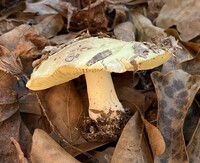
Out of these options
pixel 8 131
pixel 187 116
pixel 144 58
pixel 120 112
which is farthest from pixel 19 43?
pixel 187 116

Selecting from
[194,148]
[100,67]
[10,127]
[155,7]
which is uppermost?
[100,67]

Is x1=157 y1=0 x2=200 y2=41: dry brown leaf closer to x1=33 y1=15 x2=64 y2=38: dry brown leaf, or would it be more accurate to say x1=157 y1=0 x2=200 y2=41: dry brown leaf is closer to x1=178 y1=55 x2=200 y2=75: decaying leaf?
x1=178 y1=55 x2=200 y2=75: decaying leaf

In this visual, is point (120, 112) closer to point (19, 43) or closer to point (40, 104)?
point (40, 104)

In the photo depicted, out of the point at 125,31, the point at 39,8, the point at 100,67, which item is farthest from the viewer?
the point at 39,8

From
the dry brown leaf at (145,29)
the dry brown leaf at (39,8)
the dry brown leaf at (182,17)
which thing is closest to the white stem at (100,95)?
the dry brown leaf at (145,29)

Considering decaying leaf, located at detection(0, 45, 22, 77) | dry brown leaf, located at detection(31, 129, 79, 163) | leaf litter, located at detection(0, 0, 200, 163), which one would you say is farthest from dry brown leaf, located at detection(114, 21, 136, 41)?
dry brown leaf, located at detection(31, 129, 79, 163)

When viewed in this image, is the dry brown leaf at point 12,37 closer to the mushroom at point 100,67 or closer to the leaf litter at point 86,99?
the leaf litter at point 86,99

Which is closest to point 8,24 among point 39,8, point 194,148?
point 39,8

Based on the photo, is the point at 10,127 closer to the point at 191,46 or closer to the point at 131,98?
the point at 131,98
